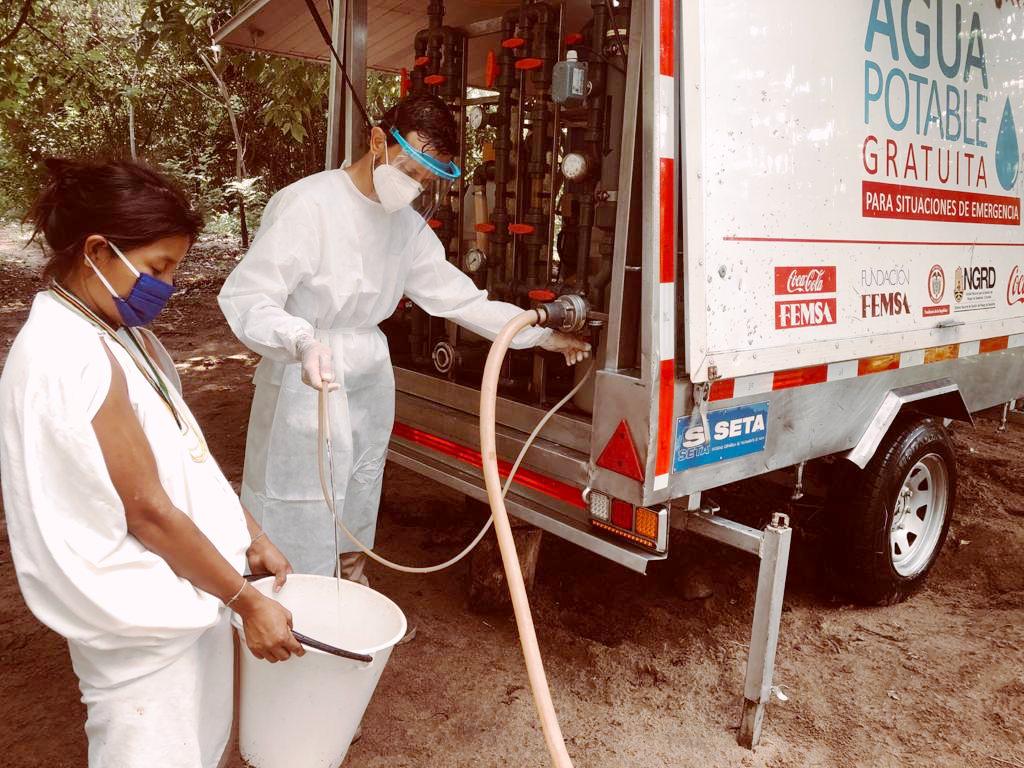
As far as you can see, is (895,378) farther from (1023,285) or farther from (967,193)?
(1023,285)

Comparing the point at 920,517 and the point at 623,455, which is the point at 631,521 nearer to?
the point at 623,455

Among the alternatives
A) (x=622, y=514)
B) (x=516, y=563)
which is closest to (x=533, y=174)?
(x=622, y=514)

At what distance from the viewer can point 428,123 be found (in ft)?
8.28

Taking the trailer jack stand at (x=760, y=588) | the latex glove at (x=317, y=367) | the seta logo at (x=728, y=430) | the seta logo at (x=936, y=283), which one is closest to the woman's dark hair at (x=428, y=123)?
the latex glove at (x=317, y=367)

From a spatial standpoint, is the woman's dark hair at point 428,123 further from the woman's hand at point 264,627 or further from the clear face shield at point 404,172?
the woman's hand at point 264,627

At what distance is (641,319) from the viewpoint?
2318mm

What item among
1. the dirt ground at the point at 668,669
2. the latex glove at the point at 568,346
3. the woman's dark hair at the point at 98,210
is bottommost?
the dirt ground at the point at 668,669

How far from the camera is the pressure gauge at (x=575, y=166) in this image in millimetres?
2631

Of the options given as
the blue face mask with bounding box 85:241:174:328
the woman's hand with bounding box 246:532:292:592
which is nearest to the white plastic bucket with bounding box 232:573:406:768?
the woman's hand with bounding box 246:532:292:592

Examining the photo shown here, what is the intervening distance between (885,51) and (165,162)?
1308 centimetres

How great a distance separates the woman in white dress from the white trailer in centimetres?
118

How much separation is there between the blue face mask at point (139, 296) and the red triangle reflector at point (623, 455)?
1271 mm

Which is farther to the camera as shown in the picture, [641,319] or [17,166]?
[17,166]

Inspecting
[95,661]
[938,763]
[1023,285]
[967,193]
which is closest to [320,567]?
[95,661]
